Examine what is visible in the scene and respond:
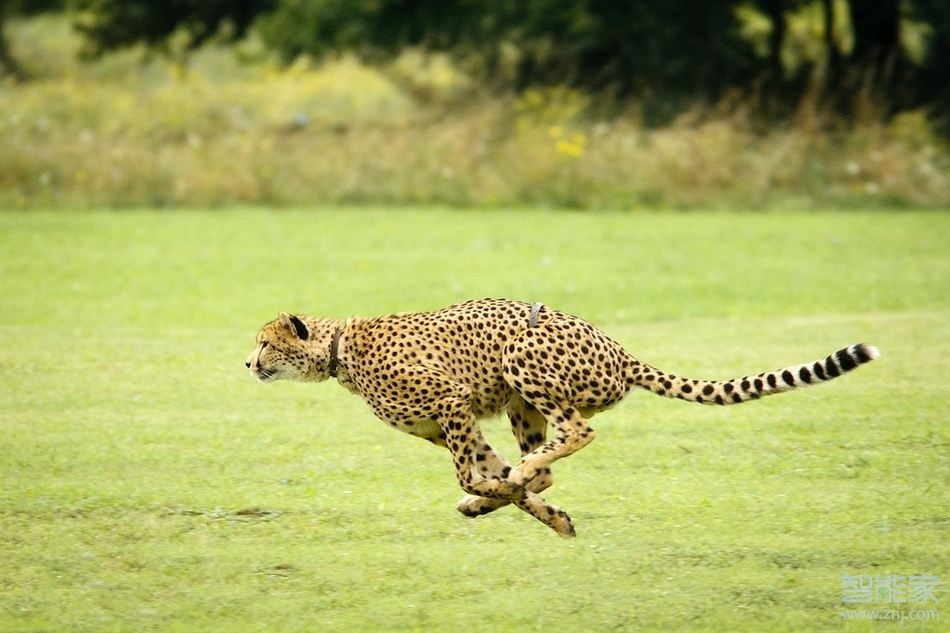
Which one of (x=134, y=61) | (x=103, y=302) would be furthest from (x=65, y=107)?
(x=103, y=302)

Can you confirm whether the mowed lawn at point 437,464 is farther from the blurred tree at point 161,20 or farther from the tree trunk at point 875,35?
the blurred tree at point 161,20

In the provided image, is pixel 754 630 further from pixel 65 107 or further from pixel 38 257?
Answer: pixel 65 107

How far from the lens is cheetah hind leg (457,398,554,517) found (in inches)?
274

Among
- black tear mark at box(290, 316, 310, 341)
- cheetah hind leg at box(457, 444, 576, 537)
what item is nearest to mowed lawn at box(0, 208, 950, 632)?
cheetah hind leg at box(457, 444, 576, 537)

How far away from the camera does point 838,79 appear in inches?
945

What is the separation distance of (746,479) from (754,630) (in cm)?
229

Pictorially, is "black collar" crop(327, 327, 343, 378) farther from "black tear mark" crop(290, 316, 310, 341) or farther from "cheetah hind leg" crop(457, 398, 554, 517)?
"cheetah hind leg" crop(457, 398, 554, 517)

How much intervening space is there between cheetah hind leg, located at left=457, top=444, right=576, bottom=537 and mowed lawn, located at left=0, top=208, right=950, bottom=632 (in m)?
0.09

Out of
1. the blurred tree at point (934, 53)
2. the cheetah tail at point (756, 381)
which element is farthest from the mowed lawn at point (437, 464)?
the blurred tree at point (934, 53)

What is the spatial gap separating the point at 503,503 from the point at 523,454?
1.62 ft

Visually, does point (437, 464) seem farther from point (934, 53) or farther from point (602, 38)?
point (934, 53)

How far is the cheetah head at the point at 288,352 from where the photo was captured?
7.23m

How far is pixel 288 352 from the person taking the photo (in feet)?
23.8

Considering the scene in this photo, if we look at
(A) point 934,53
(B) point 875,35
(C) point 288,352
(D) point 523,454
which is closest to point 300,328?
(C) point 288,352
